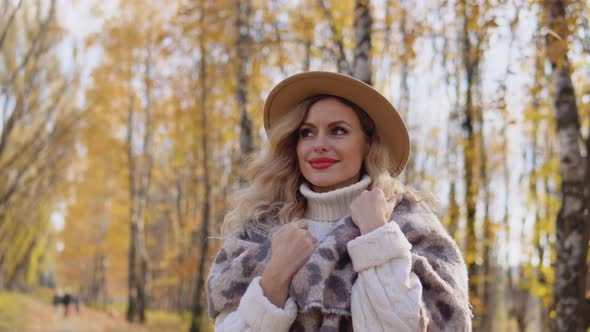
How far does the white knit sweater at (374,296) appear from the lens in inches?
70.3

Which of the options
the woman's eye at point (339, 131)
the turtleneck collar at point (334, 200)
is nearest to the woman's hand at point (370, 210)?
the turtleneck collar at point (334, 200)

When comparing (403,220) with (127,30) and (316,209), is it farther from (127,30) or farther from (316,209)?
(127,30)

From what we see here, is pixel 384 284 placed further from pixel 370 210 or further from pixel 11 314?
pixel 11 314

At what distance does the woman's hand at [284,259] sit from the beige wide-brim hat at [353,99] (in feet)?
1.90

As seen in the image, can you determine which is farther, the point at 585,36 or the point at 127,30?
the point at 127,30

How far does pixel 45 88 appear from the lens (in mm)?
11750

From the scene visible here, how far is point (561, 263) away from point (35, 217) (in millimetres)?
21553

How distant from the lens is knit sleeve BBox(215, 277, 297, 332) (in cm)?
189

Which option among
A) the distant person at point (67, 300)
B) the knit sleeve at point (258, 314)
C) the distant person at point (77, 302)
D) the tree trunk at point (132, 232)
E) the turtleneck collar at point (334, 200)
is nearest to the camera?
the knit sleeve at point (258, 314)

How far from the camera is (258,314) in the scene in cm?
190

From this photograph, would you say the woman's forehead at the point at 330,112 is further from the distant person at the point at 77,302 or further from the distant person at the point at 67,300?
the distant person at the point at 77,302

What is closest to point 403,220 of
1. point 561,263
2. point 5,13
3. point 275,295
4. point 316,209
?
point 316,209

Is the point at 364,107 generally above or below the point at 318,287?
above

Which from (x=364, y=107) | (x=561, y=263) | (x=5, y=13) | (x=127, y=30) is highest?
(x=127, y=30)
